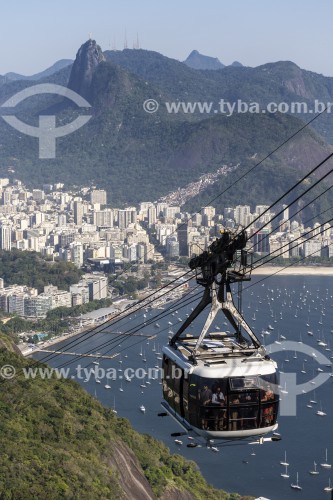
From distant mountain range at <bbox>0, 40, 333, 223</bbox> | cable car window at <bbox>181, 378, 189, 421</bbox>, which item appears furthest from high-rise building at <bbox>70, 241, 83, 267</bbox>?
cable car window at <bbox>181, 378, 189, 421</bbox>

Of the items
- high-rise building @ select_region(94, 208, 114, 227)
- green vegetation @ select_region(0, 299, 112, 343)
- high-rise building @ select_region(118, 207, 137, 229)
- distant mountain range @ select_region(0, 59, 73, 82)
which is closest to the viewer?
green vegetation @ select_region(0, 299, 112, 343)

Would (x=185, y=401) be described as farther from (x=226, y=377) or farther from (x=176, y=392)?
(x=226, y=377)

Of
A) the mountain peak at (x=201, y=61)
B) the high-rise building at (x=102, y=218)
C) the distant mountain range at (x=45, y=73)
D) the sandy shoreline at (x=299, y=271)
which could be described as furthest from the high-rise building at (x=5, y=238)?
the mountain peak at (x=201, y=61)

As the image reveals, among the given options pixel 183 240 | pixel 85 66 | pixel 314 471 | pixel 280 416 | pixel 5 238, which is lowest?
pixel 314 471

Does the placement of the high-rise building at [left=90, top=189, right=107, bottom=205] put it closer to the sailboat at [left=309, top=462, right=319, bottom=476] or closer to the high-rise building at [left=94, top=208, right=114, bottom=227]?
the high-rise building at [left=94, top=208, right=114, bottom=227]

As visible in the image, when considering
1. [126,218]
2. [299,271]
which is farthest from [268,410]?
[126,218]

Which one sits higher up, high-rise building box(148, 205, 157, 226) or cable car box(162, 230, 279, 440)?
high-rise building box(148, 205, 157, 226)

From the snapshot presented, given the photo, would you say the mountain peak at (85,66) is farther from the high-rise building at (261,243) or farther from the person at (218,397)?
the person at (218,397)
